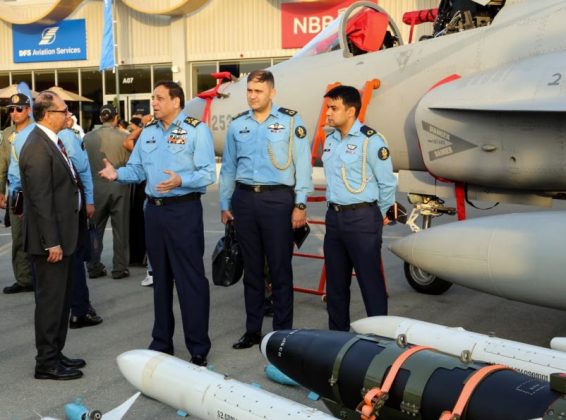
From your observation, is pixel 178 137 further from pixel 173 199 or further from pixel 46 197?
pixel 46 197

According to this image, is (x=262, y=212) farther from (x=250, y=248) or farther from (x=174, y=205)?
(x=174, y=205)

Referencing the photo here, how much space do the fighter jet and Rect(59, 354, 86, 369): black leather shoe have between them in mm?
2686

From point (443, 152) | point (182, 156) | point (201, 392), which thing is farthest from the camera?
point (443, 152)

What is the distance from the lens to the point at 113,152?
7.92 metres

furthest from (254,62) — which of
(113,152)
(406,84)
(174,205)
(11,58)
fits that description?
(174,205)

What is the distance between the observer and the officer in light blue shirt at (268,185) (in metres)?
5.13

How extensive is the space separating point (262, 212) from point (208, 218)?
786cm

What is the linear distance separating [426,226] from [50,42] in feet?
81.4

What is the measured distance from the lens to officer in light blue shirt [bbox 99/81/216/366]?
481 cm

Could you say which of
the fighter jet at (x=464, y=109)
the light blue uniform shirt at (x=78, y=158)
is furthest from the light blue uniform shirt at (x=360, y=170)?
the light blue uniform shirt at (x=78, y=158)

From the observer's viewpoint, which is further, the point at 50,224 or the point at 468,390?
the point at 50,224

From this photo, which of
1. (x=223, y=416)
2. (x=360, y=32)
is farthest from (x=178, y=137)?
(x=360, y=32)

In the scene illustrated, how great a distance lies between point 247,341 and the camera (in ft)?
17.5

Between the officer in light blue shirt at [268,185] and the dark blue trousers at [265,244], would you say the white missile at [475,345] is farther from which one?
the officer in light blue shirt at [268,185]
